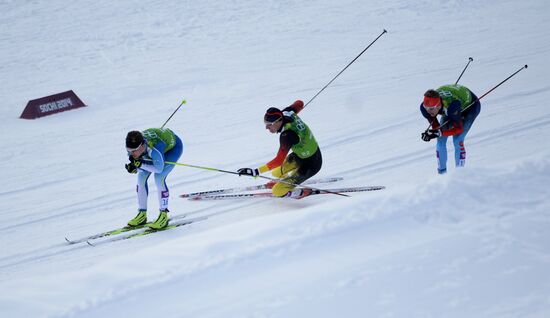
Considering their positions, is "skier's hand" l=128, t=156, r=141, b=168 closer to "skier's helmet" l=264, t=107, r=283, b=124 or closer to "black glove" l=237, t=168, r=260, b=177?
"black glove" l=237, t=168, r=260, b=177

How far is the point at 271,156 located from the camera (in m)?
8.84

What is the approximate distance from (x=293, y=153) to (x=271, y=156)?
5.99ft

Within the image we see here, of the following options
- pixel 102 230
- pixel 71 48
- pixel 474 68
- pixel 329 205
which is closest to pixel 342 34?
pixel 474 68

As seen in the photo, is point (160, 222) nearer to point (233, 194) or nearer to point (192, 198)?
point (192, 198)

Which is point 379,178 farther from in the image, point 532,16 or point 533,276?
point 532,16

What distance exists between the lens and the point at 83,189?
8.26 metres

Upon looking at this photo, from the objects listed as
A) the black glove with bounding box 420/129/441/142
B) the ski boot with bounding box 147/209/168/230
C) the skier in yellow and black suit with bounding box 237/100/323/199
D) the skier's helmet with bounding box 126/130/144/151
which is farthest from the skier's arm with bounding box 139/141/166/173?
the black glove with bounding box 420/129/441/142

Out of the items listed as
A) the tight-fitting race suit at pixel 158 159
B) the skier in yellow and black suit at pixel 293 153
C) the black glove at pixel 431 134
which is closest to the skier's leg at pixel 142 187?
the tight-fitting race suit at pixel 158 159

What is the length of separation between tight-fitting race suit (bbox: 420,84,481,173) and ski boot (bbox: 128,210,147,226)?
11.3 ft

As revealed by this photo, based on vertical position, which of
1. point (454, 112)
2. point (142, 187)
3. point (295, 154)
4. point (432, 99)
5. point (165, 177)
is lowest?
point (142, 187)

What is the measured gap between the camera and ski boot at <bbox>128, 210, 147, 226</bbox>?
21.8 ft

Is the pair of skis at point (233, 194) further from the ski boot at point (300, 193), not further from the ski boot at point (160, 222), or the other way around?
the ski boot at point (160, 222)

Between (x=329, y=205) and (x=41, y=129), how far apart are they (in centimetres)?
857

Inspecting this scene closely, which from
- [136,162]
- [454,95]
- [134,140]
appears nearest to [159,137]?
[136,162]
